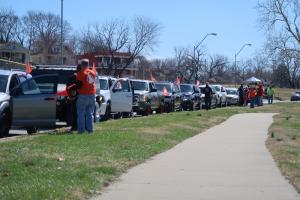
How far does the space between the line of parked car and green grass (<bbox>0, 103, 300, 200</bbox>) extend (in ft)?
5.42

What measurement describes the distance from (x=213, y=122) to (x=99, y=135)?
11.1 m

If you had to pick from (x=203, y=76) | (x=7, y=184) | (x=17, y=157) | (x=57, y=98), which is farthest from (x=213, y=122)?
(x=203, y=76)

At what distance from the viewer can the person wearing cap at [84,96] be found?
47.5 ft

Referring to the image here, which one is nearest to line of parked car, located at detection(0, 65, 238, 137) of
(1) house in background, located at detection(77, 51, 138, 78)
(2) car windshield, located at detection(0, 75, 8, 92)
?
(2) car windshield, located at detection(0, 75, 8, 92)

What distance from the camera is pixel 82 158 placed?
10617 millimetres

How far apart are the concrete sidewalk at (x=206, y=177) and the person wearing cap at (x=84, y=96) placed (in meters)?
2.34

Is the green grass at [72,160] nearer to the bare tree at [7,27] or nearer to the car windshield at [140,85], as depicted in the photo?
the car windshield at [140,85]

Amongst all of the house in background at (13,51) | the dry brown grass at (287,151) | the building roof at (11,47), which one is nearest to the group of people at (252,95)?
the dry brown grass at (287,151)

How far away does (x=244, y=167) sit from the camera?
1127cm

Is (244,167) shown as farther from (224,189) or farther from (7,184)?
(7,184)

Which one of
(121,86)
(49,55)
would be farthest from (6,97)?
(49,55)

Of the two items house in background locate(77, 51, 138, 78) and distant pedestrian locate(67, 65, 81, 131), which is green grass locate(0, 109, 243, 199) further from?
house in background locate(77, 51, 138, 78)

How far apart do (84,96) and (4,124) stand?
268 centimetres

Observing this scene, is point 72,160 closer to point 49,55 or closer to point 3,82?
point 3,82
